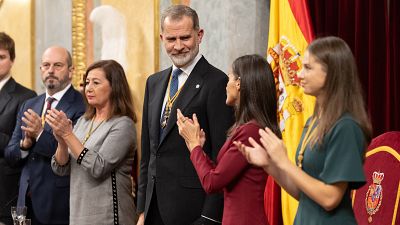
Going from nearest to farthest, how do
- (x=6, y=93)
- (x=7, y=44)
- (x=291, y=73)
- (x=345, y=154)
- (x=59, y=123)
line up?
(x=345, y=154)
(x=59, y=123)
(x=291, y=73)
(x=6, y=93)
(x=7, y=44)

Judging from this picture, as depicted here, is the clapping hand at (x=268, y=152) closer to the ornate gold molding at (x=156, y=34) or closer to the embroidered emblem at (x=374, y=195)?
the embroidered emblem at (x=374, y=195)

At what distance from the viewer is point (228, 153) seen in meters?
3.22

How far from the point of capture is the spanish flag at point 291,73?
4391 mm

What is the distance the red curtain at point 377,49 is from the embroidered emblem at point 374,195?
21.6 inches

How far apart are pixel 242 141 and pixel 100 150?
1.38 meters

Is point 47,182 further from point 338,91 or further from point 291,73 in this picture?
point 338,91

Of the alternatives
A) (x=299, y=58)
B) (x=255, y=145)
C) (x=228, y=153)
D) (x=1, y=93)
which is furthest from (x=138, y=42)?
(x=255, y=145)

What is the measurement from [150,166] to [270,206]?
0.98m

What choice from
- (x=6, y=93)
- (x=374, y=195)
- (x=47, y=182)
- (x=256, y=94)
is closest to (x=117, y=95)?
(x=47, y=182)

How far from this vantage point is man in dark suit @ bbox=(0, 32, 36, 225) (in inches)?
209

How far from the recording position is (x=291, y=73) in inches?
174

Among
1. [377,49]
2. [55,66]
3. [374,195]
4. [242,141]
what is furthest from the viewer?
[55,66]

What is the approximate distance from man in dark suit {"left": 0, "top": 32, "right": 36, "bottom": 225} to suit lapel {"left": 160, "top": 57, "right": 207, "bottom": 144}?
1.88 meters

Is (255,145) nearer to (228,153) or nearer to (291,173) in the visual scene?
(291,173)
